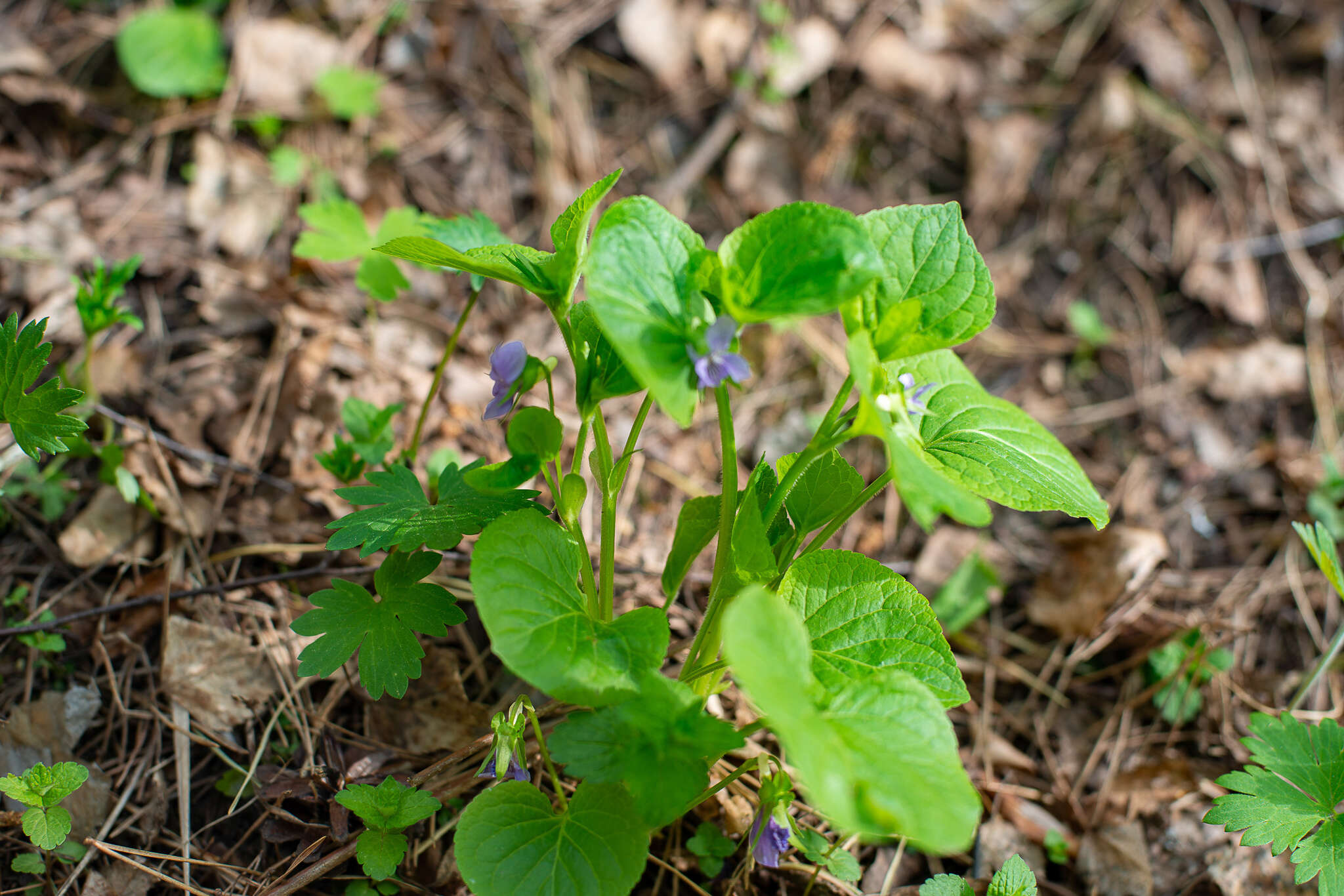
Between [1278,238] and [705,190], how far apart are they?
2.75m

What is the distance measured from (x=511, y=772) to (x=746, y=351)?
2.03 m

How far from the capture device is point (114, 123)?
A: 3.38m

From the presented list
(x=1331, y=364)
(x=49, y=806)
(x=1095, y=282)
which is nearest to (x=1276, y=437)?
(x=1331, y=364)

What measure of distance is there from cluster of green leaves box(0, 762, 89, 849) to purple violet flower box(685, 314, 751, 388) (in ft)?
4.84

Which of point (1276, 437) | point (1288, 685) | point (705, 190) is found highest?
point (705, 190)

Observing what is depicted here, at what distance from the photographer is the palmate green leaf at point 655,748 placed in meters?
1.43

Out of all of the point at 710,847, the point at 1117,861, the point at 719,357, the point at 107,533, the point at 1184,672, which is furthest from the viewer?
the point at 1184,672

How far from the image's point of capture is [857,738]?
1386 mm

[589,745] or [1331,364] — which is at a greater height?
[589,745]

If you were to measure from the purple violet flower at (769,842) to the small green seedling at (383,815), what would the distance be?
2.13ft

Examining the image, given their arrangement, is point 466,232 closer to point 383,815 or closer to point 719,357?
point 719,357

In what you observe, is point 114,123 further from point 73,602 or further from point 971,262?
point 971,262

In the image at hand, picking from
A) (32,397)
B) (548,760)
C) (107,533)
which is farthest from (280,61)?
(548,760)

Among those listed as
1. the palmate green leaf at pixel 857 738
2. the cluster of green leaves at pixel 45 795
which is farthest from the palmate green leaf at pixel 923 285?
the cluster of green leaves at pixel 45 795
